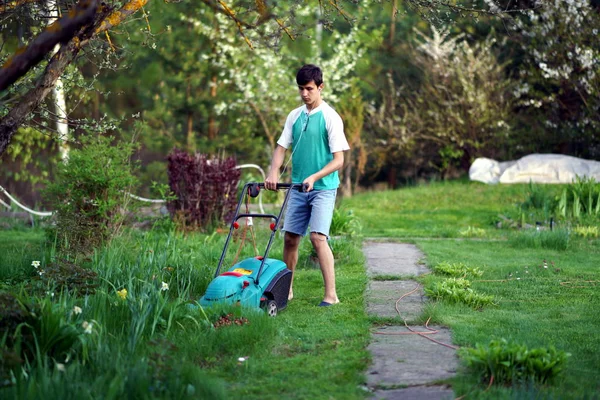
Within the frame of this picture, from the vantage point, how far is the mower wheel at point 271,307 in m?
5.55

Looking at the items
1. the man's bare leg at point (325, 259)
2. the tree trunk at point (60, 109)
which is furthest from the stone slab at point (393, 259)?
the tree trunk at point (60, 109)

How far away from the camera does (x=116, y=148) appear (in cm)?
835

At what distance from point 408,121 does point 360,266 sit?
1069cm

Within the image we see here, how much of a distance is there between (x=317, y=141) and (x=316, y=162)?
152 mm

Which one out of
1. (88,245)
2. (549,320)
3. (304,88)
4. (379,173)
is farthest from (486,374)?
(379,173)

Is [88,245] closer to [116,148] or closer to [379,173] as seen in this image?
[116,148]

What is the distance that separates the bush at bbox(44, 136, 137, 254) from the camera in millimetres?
7996

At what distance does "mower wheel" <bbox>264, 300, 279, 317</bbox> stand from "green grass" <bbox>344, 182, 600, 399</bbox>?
40.2 inches

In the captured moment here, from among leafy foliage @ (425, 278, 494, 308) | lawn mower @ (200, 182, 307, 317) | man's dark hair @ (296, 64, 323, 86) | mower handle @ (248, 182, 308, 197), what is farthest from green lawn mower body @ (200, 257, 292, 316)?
man's dark hair @ (296, 64, 323, 86)

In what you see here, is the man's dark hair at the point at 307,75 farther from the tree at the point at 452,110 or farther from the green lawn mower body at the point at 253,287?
the tree at the point at 452,110

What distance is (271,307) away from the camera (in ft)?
18.5

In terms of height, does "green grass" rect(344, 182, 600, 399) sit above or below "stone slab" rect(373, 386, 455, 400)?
above

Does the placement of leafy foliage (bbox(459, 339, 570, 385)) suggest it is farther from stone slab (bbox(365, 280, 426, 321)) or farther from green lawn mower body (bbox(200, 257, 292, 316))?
green lawn mower body (bbox(200, 257, 292, 316))

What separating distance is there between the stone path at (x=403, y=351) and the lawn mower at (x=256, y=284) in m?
0.65
